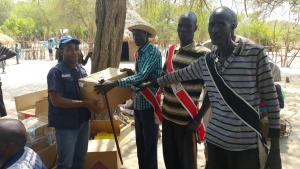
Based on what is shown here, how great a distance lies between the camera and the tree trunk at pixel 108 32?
5105mm

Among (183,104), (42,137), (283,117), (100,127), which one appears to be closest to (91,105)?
(183,104)

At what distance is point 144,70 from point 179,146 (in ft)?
2.66

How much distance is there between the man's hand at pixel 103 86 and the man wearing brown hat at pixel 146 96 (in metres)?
0.23

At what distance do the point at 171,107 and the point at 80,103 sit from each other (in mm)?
898

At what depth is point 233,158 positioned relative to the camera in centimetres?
224

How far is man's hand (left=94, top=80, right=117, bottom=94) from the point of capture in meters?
2.91

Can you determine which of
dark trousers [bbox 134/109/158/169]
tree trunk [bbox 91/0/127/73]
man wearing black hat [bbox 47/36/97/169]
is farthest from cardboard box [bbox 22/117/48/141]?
tree trunk [bbox 91/0/127/73]

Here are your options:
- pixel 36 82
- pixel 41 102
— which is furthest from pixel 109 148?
pixel 36 82

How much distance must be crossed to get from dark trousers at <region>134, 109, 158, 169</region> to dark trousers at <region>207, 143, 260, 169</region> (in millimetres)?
1118

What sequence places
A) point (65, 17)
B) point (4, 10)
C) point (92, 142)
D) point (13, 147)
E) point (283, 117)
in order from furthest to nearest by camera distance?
point (4, 10), point (65, 17), point (283, 117), point (92, 142), point (13, 147)

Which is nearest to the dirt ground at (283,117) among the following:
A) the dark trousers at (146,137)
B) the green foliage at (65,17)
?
the dark trousers at (146,137)

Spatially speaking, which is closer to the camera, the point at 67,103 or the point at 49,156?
the point at 67,103

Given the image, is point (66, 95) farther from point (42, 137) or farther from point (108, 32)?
point (108, 32)

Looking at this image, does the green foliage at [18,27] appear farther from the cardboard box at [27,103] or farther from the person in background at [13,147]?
the person in background at [13,147]
